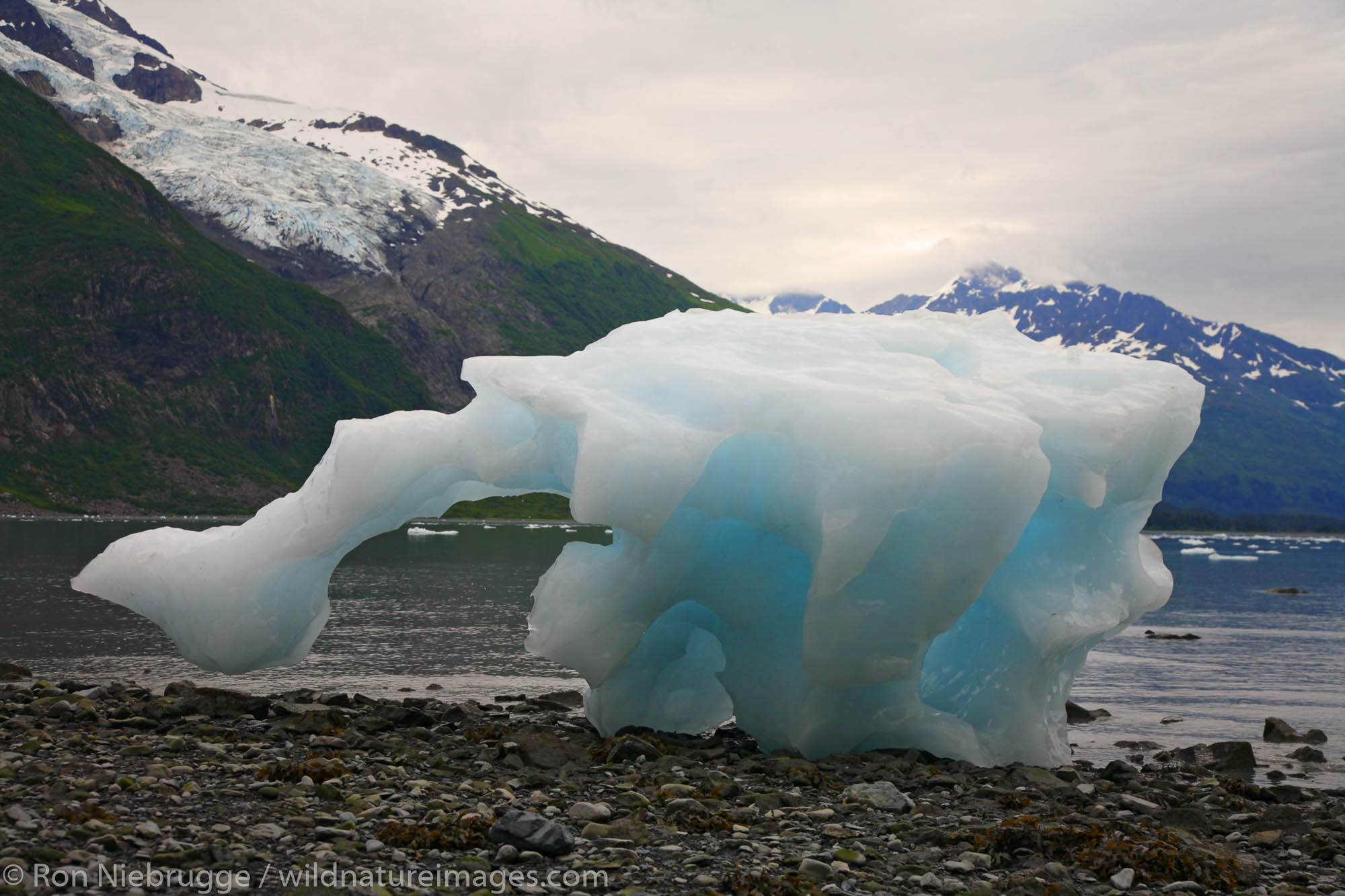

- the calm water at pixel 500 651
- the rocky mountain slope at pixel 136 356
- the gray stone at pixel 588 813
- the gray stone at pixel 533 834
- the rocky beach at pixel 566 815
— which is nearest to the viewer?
the rocky beach at pixel 566 815

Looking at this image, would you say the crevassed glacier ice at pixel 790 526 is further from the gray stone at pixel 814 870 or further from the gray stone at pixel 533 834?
the gray stone at pixel 533 834

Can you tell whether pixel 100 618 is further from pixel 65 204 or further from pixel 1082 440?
pixel 65 204

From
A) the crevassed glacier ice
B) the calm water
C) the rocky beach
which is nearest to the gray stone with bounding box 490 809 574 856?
the rocky beach

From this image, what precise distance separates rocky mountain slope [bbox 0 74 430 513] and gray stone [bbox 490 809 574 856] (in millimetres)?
131937

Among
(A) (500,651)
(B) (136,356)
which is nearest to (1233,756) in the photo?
(A) (500,651)

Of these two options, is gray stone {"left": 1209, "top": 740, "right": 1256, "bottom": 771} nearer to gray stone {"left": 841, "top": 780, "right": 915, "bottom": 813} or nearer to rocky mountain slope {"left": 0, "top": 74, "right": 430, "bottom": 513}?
gray stone {"left": 841, "top": 780, "right": 915, "bottom": 813}

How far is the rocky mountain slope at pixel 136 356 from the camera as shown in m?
138

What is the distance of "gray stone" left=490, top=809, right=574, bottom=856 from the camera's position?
8.94 metres

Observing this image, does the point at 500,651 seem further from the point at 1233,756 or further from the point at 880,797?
the point at 880,797

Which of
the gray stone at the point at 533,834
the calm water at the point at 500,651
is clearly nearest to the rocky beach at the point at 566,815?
the gray stone at the point at 533,834

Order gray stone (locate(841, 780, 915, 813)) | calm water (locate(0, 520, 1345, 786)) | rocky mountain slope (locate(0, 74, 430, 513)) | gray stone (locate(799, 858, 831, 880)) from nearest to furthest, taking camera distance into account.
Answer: gray stone (locate(799, 858, 831, 880)) < gray stone (locate(841, 780, 915, 813)) < calm water (locate(0, 520, 1345, 786)) < rocky mountain slope (locate(0, 74, 430, 513))

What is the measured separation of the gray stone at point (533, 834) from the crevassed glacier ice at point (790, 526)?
434 centimetres

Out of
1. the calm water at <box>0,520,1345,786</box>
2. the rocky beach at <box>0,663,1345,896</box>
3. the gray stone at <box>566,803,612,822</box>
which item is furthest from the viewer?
the calm water at <box>0,520,1345,786</box>

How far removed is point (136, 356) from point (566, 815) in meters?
167
